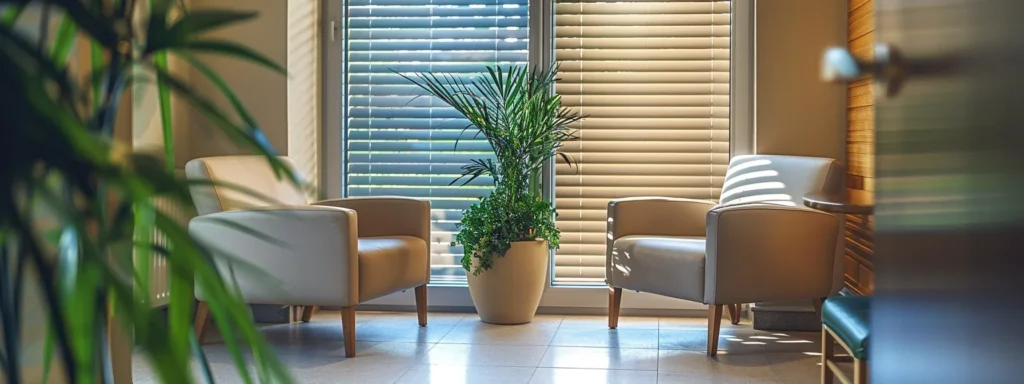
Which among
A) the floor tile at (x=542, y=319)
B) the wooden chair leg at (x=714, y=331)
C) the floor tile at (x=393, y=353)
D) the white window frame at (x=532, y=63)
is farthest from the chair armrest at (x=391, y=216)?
the wooden chair leg at (x=714, y=331)

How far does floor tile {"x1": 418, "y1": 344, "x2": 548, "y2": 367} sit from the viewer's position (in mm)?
3893

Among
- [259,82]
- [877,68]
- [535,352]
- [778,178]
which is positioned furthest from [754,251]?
[877,68]

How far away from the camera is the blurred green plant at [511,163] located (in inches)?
180

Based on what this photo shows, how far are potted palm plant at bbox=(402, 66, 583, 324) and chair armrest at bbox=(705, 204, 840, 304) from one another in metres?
0.92

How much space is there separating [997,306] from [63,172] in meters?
0.67

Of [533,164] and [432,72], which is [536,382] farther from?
[432,72]

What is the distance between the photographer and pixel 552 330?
4598 millimetres

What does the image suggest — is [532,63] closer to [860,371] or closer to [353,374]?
[353,374]

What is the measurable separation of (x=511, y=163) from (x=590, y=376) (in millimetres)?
1281

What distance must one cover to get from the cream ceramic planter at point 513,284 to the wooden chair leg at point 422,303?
23 cm

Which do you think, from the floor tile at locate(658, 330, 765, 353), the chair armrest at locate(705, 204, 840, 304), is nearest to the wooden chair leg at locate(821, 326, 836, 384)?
the chair armrest at locate(705, 204, 840, 304)

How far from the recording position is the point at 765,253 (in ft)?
13.3

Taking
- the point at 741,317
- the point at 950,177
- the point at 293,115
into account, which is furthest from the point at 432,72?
the point at 950,177

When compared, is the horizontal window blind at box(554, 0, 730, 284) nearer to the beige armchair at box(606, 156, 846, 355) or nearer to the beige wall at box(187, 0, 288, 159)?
the beige armchair at box(606, 156, 846, 355)
